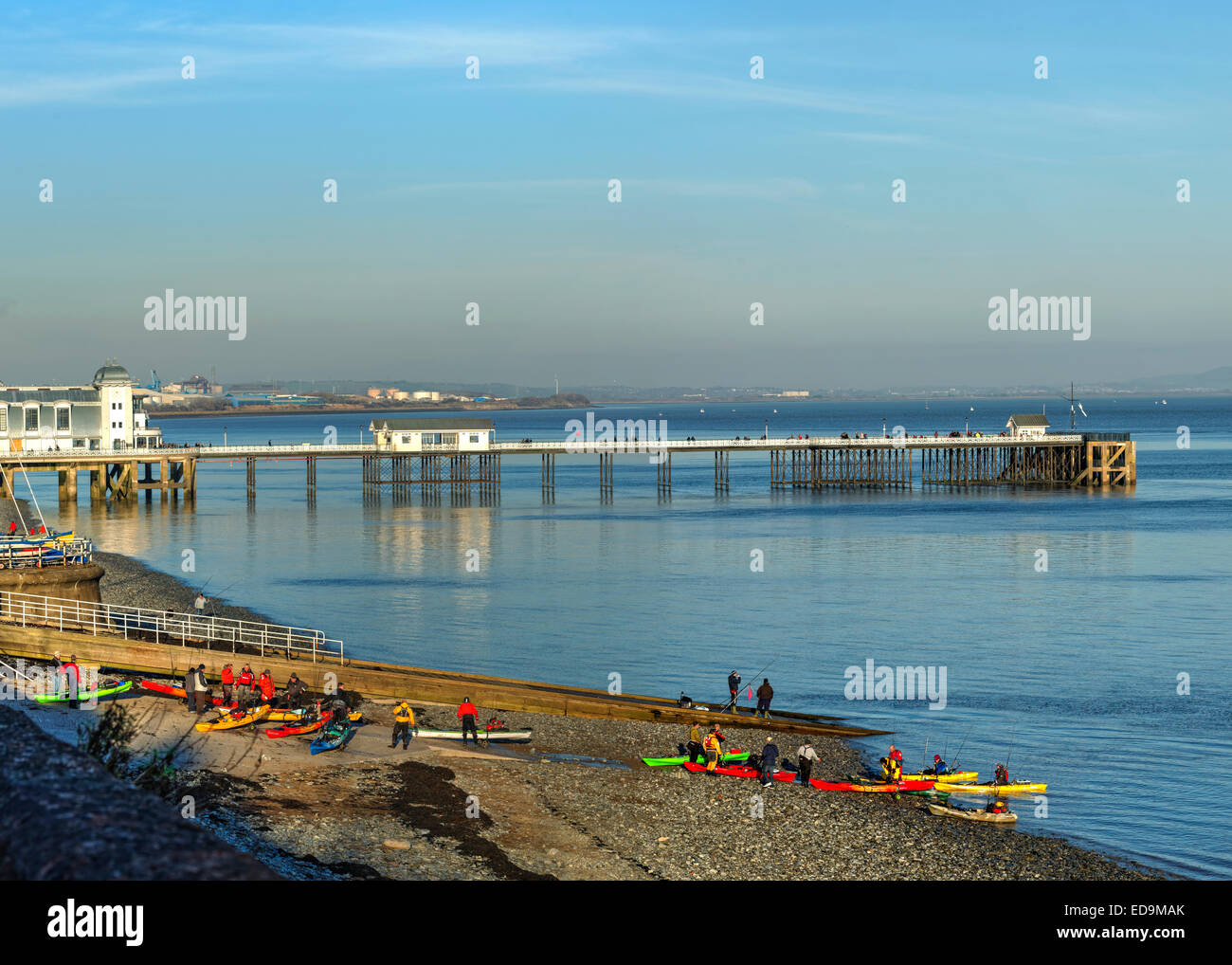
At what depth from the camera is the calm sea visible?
1150 inches

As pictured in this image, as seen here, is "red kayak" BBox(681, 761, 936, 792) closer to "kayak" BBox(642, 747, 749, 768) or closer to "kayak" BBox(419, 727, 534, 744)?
"kayak" BBox(642, 747, 749, 768)

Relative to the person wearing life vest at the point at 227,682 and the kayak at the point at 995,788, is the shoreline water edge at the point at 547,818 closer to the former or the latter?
the person wearing life vest at the point at 227,682

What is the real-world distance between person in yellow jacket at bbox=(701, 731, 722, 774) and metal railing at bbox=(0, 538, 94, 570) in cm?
2015

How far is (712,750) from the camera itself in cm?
2683

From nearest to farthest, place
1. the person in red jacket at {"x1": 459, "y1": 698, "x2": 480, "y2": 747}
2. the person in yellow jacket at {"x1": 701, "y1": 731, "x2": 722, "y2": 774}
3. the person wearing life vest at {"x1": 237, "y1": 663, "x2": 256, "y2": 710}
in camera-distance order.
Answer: the person in yellow jacket at {"x1": 701, "y1": 731, "x2": 722, "y2": 774}
the person in red jacket at {"x1": 459, "y1": 698, "x2": 480, "y2": 747}
the person wearing life vest at {"x1": 237, "y1": 663, "x2": 256, "y2": 710}

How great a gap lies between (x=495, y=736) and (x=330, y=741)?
3878 millimetres

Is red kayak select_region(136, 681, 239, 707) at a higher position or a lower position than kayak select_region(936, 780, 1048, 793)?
higher

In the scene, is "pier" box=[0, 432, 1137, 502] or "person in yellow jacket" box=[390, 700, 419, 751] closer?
"person in yellow jacket" box=[390, 700, 419, 751]

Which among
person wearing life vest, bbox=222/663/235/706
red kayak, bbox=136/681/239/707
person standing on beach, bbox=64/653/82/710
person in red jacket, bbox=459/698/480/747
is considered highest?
person standing on beach, bbox=64/653/82/710

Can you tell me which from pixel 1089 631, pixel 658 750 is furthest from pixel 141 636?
pixel 1089 631

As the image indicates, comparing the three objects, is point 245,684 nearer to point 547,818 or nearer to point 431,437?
point 547,818

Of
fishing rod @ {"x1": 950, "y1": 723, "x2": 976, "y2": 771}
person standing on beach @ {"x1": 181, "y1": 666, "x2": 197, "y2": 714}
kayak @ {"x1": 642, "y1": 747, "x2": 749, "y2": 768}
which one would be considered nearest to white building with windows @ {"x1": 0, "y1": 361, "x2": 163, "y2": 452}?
person standing on beach @ {"x1": 181, "y1": 666, "x2": 197, "y2": 714}

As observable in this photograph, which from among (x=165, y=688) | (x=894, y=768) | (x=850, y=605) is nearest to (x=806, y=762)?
(x=894, y=768)

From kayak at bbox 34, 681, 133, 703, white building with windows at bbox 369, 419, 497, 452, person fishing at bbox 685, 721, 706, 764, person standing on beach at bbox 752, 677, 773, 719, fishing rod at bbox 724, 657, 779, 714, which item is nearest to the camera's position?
person fishing at bbox 685, 721, 706, 764
